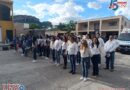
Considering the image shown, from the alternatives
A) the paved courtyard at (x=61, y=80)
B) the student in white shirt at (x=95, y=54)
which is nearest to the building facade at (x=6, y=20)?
the paved courtyard at (x=61, y=80)

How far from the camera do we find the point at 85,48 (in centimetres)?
→ 762

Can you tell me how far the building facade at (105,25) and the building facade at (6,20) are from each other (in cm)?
1682

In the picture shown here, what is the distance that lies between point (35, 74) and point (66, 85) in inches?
91.8

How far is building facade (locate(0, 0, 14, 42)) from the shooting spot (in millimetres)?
27844

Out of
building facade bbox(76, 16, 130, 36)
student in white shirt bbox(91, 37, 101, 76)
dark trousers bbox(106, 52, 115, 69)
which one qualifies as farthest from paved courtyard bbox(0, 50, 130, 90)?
building facade bbox(76, 16, 130, 36)

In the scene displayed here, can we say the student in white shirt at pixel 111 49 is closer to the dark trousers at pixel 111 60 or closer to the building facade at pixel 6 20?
the dark trousers at pixel 111 60

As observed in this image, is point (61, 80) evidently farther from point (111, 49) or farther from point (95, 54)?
point (111, 49)

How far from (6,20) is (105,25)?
24624 millimetres

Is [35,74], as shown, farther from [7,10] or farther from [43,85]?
[7,10]

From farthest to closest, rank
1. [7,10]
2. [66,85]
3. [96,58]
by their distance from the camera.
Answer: [7,10] → [96,58] → [66,85]

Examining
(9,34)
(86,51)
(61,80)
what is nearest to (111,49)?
(86,51)

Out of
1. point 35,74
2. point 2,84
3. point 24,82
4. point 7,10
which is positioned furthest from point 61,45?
point 7,10

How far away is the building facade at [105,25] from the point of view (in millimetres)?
39753

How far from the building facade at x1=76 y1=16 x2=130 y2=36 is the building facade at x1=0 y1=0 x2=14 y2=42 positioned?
1682 centimetres
